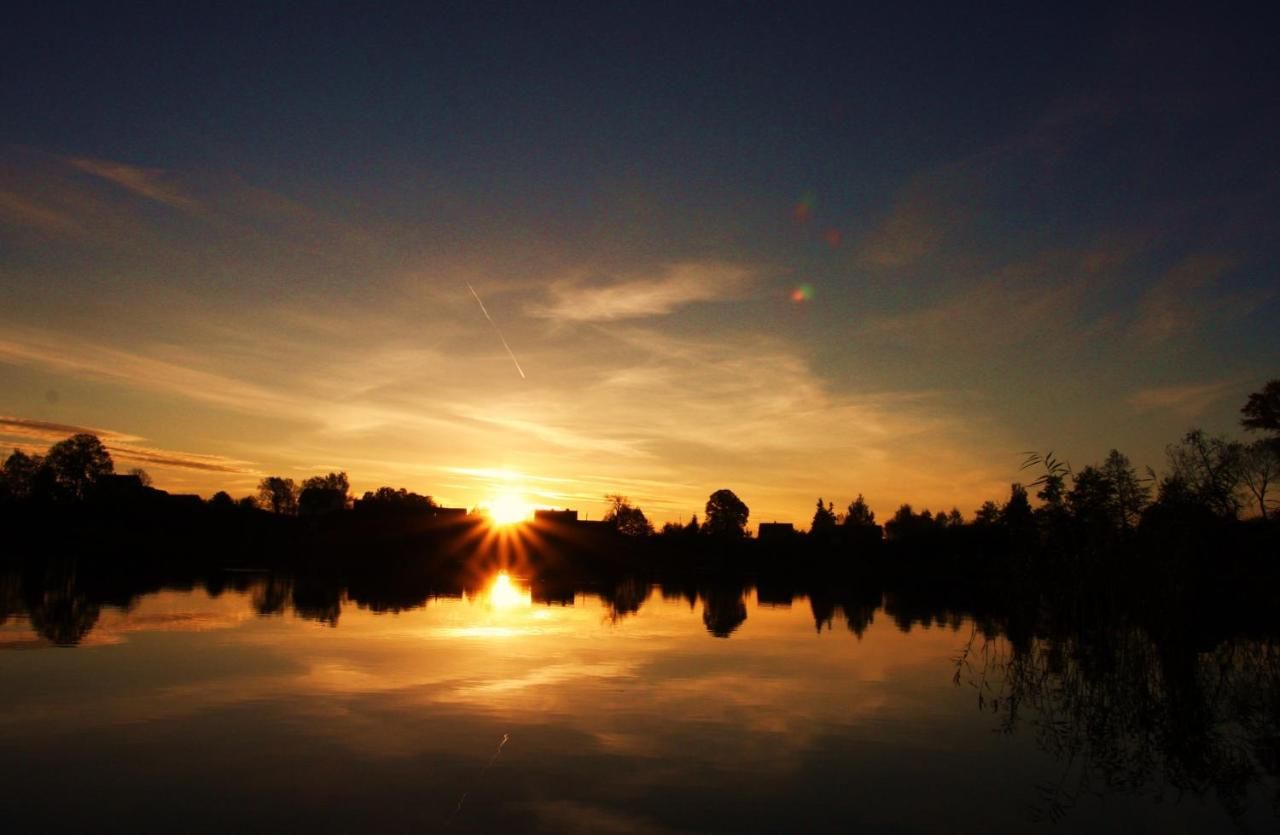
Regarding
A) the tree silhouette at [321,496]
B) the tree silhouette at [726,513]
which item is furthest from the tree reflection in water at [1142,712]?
the tree silhouette at [321,496]

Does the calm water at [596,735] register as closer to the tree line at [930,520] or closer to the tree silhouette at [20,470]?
the tree line at [930,520]

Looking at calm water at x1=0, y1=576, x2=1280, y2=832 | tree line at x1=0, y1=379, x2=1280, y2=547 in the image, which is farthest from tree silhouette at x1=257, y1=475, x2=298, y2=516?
calm water at x1=0, y1=576, x2=1280, y2=832

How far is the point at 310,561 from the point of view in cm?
9488

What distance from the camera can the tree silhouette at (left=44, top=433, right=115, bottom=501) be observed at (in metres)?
126

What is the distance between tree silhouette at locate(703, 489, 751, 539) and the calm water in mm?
128980

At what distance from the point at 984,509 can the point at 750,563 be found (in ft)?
120

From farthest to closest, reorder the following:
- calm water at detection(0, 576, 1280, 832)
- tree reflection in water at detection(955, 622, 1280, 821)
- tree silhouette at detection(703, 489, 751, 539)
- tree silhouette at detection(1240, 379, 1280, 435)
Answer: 1. tree silhouette at detection(703, 489, 751, 539)
2. tree silhouette at detection(1240, 379, 1280, 435)
3. tree reflection in water at detection(955, 622, 1280, 821)
4. calm water at detection(0, 576, 1280, 832)

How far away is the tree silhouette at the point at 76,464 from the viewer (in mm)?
125688

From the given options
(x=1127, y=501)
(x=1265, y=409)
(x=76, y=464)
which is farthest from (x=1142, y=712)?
(x=76, y=464)

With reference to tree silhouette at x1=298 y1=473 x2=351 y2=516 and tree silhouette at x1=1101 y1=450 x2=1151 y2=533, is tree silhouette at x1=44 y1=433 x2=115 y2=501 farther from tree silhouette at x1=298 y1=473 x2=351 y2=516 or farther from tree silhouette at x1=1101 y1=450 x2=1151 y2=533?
tree silhouette at x1=1101 y1=450 x2=1151 y2=533

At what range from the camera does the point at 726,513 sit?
532 feet

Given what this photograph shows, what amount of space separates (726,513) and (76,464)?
102m

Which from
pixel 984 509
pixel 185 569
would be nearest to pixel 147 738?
pixel 185 569

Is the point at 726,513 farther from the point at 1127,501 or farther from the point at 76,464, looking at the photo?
the point at 1127,501
